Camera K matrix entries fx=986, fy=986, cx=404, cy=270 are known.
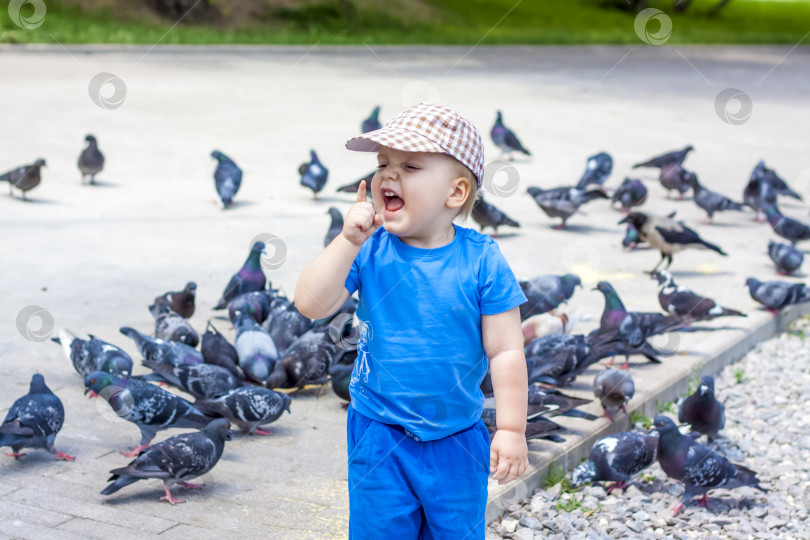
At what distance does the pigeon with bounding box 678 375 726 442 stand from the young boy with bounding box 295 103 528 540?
248 centimetres

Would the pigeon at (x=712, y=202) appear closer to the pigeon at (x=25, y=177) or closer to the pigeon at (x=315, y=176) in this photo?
the pigeon at (x=315, y=176)

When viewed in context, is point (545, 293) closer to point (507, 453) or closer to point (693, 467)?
point (693, 467)

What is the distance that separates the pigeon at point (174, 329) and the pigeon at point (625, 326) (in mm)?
2270

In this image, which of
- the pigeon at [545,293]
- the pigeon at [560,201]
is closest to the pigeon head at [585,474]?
the pigeon at [545,293]

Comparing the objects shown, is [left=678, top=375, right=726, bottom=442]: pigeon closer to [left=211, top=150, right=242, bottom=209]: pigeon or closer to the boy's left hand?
the boy's left hand

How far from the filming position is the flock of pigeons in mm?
4195

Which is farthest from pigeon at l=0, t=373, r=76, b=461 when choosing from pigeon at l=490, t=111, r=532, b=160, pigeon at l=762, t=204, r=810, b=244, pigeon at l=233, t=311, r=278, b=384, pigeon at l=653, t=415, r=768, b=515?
pigeon at l=490, t=111, r=532, b=160

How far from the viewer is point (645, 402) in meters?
5.24

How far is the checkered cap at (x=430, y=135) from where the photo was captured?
8.59ft

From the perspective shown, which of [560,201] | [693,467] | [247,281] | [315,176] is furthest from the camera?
[315,176]

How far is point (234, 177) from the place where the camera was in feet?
30.1

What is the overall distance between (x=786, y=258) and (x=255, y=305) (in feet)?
14.5

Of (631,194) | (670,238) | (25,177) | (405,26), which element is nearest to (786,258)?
(670,238)

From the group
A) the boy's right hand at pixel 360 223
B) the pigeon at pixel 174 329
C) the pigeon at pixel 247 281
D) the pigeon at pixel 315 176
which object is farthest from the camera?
the pigeon at pixel 315 176
